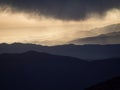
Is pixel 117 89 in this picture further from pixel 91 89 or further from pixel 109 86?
pixel 91 89

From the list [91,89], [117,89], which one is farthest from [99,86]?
[117,89]

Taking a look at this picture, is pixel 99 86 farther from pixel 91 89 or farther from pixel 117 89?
pixel 117 89

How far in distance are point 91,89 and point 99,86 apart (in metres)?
1.90

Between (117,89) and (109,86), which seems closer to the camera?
(117,89)

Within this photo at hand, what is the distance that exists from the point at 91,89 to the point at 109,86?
17.8ft

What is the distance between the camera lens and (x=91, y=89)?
7575cm

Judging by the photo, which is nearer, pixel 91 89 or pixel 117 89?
pixel 117 89

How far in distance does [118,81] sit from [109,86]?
215 centimetres

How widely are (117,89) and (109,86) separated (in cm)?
452

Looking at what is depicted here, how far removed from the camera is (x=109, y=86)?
71438 mm

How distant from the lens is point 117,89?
67.0m

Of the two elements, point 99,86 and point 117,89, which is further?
point 99,86

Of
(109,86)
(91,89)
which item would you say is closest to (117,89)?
(109,86)
